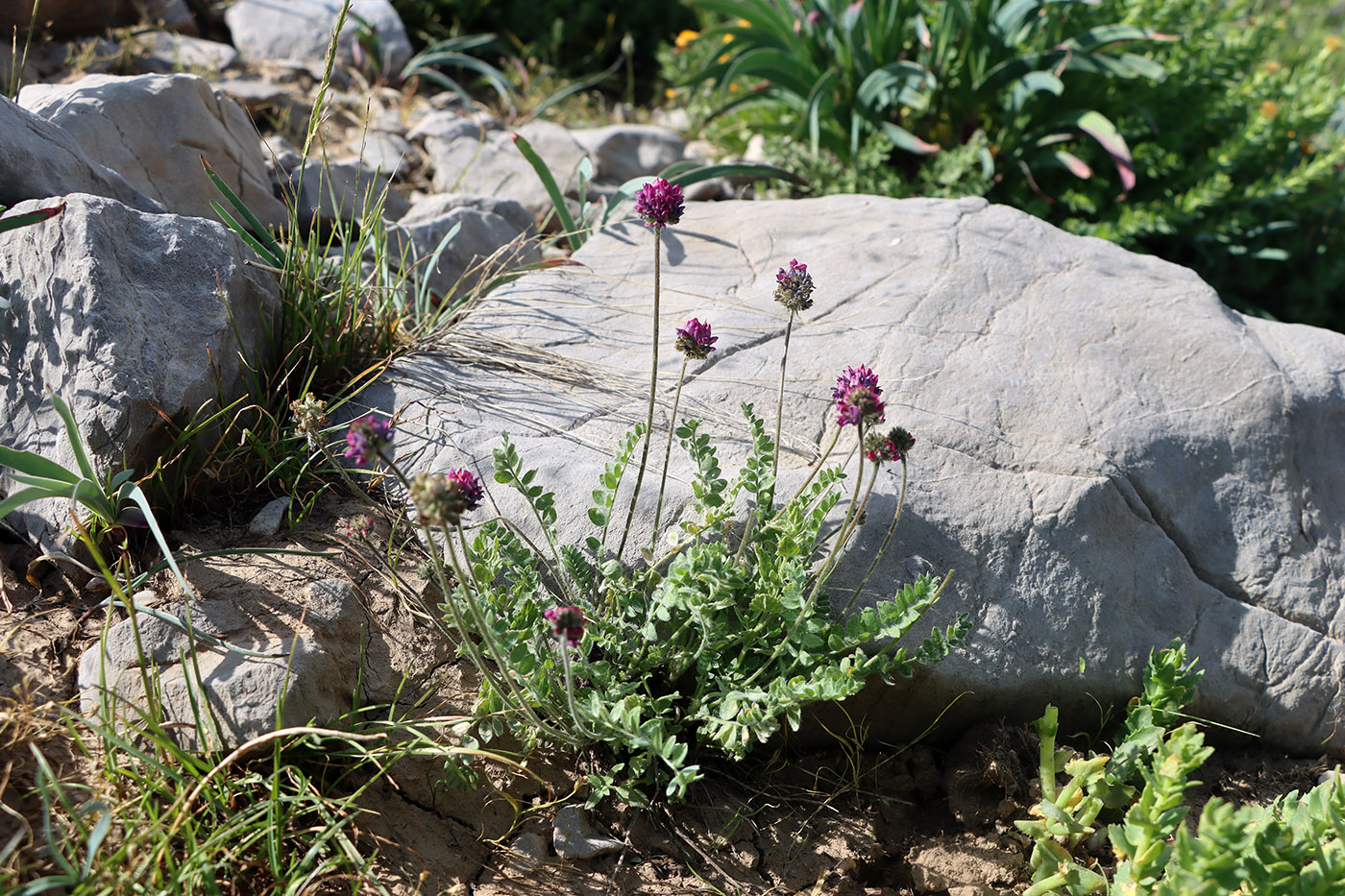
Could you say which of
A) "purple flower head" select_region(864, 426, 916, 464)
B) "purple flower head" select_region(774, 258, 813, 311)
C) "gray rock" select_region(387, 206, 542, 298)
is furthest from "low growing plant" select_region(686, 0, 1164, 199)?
"purple flower head" select_region(864, 426, 916, 464)

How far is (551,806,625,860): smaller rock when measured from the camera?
2010 millimetres

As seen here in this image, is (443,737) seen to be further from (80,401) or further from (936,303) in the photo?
(936,303)

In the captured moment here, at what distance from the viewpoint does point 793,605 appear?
198 cm

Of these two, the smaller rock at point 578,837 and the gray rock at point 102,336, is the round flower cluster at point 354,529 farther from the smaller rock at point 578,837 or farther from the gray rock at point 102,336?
the smaller rock at point 578,837

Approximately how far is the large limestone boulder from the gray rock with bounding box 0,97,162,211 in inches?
37.8

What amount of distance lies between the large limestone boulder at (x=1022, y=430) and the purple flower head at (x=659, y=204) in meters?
0.69

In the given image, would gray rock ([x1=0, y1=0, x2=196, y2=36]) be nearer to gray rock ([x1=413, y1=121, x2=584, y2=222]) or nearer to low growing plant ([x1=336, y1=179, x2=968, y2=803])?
gray rock ([x1=413, y1=121, x2=584, y2=222])

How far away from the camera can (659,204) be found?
197cm

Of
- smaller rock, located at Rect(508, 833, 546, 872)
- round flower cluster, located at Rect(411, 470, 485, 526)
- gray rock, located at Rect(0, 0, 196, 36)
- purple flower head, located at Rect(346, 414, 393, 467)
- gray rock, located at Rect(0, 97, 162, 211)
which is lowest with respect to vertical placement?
smaller rock, located at Rect(508, 833, 546, 872)

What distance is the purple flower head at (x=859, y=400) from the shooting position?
70.7 inches

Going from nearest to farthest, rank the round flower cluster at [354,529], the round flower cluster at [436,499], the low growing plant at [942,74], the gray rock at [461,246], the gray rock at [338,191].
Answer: the round flower cluster at [436,499] → the round flower cluster at [354,529] → the gray rock at [461,246] → the gray rock at [338,191] → the low growing plant at [942,74]

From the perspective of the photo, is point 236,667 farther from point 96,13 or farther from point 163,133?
point 96,13

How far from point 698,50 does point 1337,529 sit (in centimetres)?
427

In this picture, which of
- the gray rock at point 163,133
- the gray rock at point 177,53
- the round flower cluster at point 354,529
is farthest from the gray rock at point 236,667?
the gray rock at point 177,53
